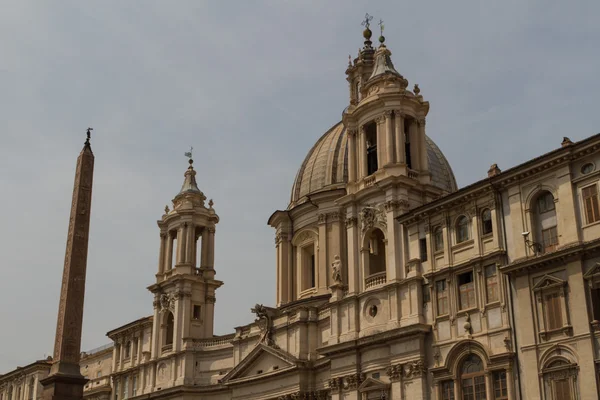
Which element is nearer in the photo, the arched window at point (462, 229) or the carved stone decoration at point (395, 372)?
the arched window at point (462, 229)

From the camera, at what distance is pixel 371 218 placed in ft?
142

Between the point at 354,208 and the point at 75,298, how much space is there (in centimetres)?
1800

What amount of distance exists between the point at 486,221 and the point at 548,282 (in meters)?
4.91

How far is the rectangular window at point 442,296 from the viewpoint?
124 ft

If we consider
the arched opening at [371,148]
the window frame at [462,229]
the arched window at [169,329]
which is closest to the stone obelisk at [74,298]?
the window frame at [462,229]

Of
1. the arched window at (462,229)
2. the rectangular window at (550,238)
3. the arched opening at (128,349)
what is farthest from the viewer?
the arched opening at (128,349)

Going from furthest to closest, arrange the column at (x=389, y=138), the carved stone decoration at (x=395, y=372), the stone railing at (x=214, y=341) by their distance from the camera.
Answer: the stone railing at (x=214, y=341) → the column at (x=389, y=138) → the carved stone decoration at (x=395, y=372)

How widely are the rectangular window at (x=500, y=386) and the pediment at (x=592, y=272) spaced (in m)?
5.60

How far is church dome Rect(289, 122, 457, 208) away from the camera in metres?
55.6

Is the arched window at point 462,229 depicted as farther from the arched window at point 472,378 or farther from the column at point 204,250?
the column at point 204,250

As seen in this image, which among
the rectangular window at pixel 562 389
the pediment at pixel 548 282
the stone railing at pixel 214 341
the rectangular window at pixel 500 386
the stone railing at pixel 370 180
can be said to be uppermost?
the stone railing at pixel 370 180

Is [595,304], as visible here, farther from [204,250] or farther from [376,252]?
[204,250]

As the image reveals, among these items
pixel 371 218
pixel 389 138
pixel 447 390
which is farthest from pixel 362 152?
pixel 447 390

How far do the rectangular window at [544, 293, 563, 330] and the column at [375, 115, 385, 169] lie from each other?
13.5 metres
